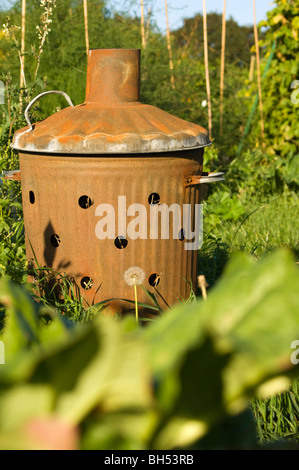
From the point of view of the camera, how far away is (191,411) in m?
0.32

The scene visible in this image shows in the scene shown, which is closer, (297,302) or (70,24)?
(297,302)

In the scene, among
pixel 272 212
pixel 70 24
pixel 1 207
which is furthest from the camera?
pixel 70 24

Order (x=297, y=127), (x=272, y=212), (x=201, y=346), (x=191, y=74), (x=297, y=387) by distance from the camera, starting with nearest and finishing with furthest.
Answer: (x=201, y=346), (x=297, y=387), (x=272, y=212), (x=297, y=127), (x=191, y=74)

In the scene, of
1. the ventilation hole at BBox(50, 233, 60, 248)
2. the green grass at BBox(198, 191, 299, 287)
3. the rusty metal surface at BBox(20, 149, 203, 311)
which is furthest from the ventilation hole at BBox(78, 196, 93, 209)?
the green grass at BBox(198, 191, 299, 287)

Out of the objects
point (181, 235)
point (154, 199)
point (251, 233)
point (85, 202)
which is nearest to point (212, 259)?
point (251, 233)

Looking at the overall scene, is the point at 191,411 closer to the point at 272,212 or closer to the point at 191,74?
the point at 272,212

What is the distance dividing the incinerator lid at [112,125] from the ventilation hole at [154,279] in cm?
67

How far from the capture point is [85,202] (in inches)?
109

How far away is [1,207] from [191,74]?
15.0 ft

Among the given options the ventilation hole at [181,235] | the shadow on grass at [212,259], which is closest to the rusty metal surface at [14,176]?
the ventilation hole at [181,235]

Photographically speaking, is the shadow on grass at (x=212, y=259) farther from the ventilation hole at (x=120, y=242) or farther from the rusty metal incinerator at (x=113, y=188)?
the ventilation hole at (x=120, y=242)

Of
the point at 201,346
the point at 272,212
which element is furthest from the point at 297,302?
the point at 272,212

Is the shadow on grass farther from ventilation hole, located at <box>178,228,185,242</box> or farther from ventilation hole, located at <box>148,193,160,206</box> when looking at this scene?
ventilation hole, located at <box>148,193,160,206</box>

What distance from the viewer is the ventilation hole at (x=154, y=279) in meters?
2.80
